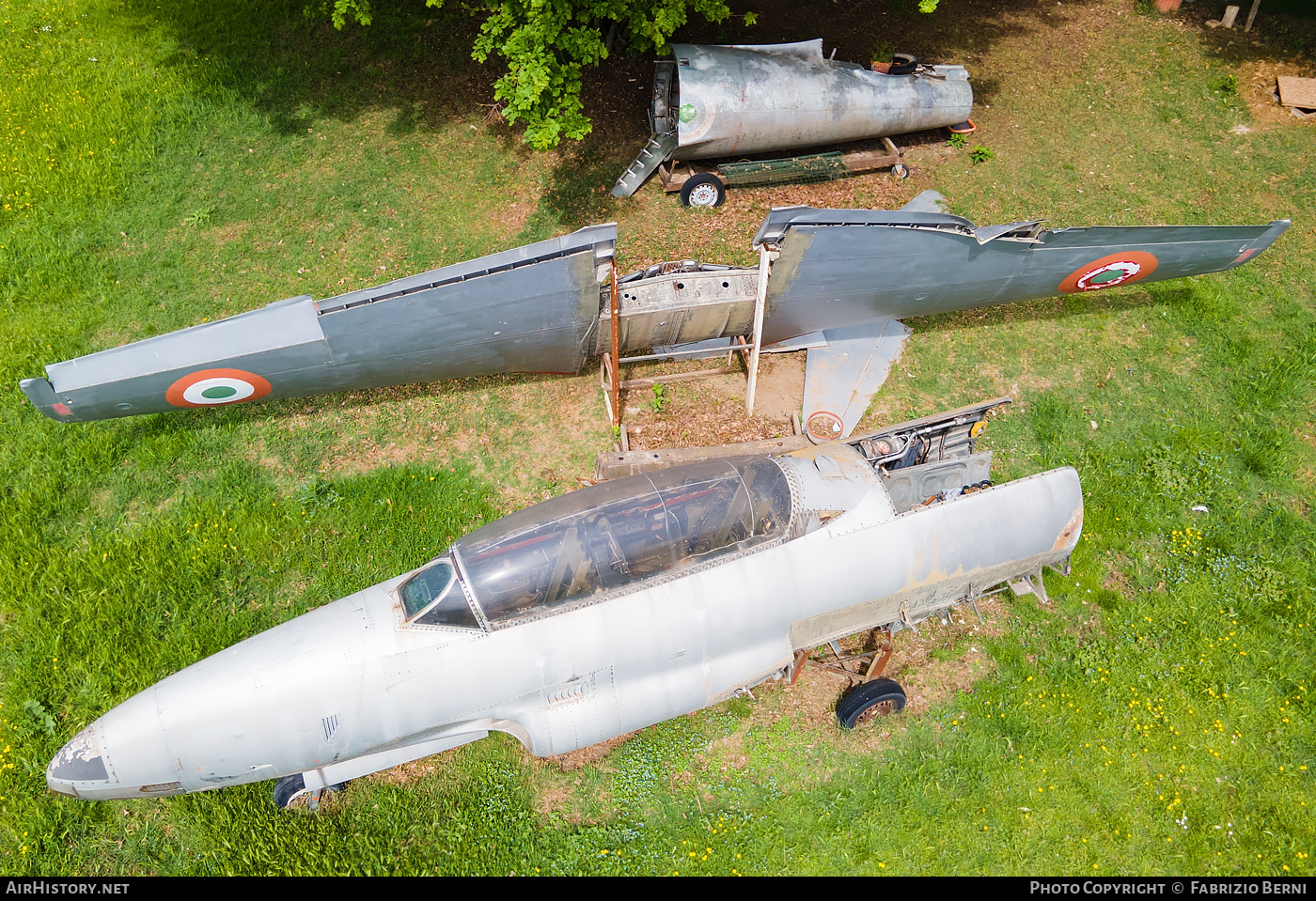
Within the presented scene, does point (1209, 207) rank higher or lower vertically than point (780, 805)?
higher

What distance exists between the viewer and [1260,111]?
13508mm

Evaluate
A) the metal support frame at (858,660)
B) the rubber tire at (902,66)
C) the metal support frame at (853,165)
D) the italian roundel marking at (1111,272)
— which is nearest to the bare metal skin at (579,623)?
the metal support frame at (858,660)

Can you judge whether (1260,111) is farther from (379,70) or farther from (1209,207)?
(379,70)

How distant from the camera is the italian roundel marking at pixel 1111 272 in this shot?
9.38 m

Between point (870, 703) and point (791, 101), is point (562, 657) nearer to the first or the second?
point (870, 703)

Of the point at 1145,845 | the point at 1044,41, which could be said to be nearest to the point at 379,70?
the point at 1044,41

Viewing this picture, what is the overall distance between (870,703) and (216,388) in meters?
7.15

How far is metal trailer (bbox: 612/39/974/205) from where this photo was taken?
11.0 metres

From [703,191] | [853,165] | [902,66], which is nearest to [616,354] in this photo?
[703,191]

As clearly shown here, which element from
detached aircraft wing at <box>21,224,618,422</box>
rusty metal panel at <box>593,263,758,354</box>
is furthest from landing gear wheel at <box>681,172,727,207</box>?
detached aircraft wing at <box>21,224,618,422</box>

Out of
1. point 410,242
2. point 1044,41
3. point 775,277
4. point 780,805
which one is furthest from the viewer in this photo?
point 1044,41

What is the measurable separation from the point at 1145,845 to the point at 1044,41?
14.1 m

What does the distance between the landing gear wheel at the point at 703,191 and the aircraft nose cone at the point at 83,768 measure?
375 inches

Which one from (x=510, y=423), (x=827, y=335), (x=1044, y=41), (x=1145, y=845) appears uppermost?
(x=1044, y=41)
